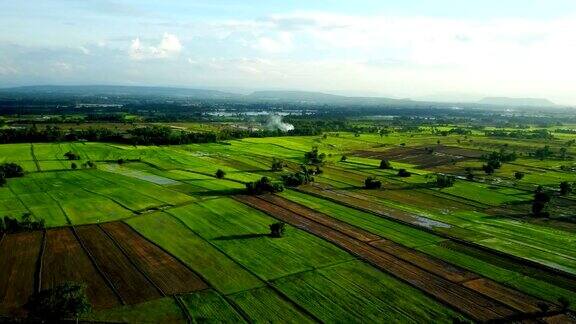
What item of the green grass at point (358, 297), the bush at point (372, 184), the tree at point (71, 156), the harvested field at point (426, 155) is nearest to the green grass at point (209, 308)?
the green grass at point (358, 297)

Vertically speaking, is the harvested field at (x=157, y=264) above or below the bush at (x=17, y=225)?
below

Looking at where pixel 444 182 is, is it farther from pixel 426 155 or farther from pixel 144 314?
pixel 144 314

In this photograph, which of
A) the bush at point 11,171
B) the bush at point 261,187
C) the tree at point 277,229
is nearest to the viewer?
the tree at point 277,229

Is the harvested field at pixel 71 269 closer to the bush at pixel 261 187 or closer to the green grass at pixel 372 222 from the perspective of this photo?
the bush at pixel 261 187

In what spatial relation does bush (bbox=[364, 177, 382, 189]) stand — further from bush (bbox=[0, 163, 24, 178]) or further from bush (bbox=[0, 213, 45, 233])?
bush (bbox=[0, 163, 24, 178])

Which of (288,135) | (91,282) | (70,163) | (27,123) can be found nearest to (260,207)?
(91,282)

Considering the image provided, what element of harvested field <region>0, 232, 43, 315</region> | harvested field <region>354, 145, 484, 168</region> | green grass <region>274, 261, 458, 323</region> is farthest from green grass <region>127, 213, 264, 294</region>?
harvested field <region>354, 145, 484, 168</region>

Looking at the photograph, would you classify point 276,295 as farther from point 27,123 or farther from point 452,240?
point 27,123
